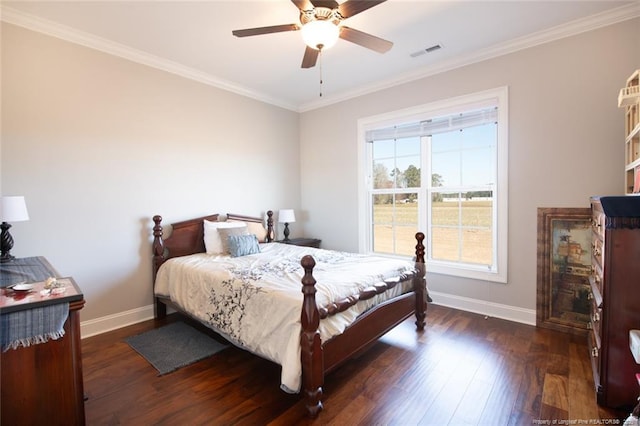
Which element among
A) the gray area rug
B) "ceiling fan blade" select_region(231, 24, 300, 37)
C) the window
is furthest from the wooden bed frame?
"ceiling fan blade" select_region(231, 24, 300, 37)

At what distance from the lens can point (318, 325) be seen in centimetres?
180

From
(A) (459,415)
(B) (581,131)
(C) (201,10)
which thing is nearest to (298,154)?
(C) (201,10)

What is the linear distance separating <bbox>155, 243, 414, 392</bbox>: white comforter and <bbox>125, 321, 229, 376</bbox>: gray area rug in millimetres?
269

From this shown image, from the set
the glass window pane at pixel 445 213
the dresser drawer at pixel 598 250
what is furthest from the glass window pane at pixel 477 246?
the dresser drawer at pixel 598 250

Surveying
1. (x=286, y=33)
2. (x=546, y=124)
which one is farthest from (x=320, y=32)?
(x=546, y=124)

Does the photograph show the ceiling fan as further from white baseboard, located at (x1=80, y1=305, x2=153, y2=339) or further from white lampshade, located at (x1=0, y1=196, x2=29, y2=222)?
white baseboard, located at (x1=80, y1=305, x2=153, y2=339)

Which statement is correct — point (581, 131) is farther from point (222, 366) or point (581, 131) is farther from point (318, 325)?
point (222, 366)

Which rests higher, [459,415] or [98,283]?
[98,283]

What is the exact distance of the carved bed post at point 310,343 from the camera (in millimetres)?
1751

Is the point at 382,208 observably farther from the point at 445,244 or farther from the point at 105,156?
the point at 105,156

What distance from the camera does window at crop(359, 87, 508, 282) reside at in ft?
10.6

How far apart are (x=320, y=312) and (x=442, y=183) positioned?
2.54m

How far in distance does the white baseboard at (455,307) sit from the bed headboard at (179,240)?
0.51 meters

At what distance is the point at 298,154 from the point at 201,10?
2.69m
